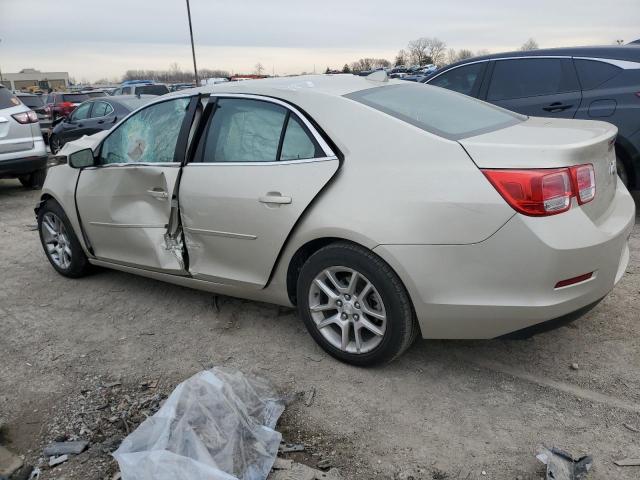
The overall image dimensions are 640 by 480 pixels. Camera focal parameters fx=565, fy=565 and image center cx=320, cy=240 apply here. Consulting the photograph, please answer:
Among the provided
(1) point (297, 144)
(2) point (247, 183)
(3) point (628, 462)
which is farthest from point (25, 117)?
(3) point (628, 462)

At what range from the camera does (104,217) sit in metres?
→ 4.18

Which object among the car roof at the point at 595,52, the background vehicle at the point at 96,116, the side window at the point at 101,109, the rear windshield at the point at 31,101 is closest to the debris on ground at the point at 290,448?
the car roof at the point at 595,52

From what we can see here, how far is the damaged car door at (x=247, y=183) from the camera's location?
10.0ft

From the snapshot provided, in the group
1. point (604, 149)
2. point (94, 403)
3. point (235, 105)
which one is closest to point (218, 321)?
point (94, 403)

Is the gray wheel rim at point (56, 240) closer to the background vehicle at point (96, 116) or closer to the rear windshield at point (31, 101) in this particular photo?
the background vehicle at point (96, 116)

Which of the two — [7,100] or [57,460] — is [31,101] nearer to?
[7,100]

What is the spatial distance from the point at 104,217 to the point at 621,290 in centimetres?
373

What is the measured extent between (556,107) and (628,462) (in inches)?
168

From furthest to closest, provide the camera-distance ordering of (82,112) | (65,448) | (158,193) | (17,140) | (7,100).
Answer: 1. (82,112)
2. (7,100)
3. (17,140)
4. (158,193)
5. (65,448)

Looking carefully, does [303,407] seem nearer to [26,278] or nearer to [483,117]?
[483,117]

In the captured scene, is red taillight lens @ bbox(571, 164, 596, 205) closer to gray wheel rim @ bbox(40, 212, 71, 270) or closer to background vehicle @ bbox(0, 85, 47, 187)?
gray wheel rim @ bbox(40, 212, 71, 270)

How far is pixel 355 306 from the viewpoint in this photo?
299 cm

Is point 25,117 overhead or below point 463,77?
below

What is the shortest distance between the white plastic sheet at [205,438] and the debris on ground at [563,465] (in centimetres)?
111
